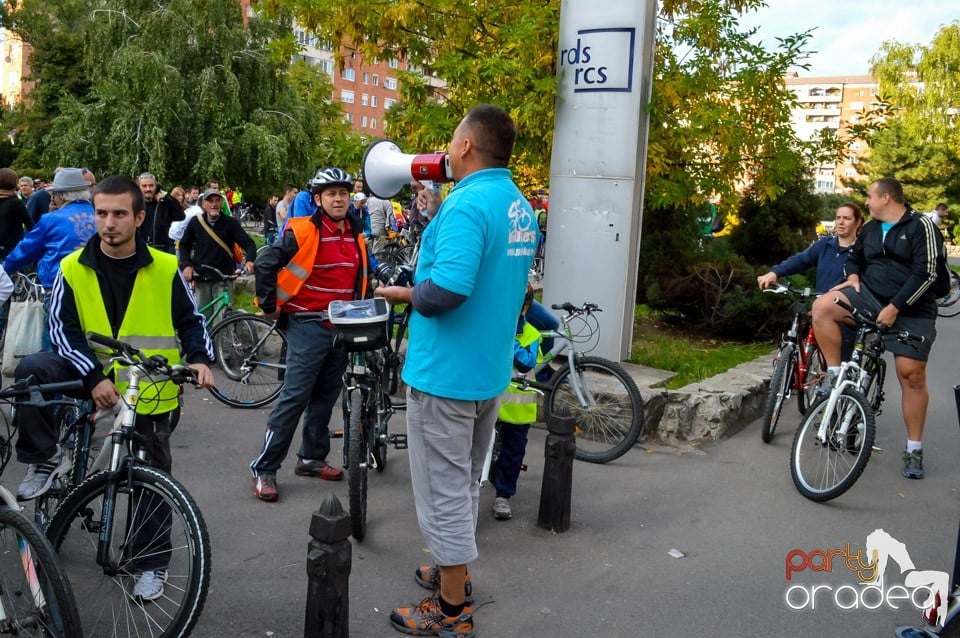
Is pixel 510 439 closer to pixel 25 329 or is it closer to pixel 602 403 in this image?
pixel 602 403

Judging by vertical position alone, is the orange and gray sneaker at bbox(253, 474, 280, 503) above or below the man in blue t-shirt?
below

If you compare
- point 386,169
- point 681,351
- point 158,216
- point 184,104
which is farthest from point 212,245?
point 184,104

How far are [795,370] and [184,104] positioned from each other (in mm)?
24738

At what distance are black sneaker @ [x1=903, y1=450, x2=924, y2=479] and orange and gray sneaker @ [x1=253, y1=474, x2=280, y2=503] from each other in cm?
451

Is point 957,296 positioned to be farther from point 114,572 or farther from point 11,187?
point 114,572

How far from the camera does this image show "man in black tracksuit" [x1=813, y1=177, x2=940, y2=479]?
6527mm

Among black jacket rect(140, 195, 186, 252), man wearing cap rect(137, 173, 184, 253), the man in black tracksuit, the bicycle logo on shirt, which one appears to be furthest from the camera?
black jacket rect(140, 195, 186, 252)

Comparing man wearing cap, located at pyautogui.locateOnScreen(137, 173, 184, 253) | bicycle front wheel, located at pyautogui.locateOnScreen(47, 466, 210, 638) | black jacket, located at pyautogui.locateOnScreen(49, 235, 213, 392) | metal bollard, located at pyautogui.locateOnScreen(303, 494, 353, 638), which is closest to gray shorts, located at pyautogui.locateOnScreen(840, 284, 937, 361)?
metal bollard, located at pyautogui.locateOnScreen(303, 494, 353, 638)

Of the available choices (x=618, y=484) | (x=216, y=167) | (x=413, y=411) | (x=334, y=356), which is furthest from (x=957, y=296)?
(x=216, y=167)

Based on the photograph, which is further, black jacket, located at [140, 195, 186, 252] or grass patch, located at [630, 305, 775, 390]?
black jacket, located at [140, 195, 186, 252]

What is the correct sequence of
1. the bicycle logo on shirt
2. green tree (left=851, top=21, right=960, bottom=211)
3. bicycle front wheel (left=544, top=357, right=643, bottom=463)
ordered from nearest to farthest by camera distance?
the bicycle logo on shirt → bicycle front wheel (left=544, top=357, right=643, bottom=463) → green tree (left=851, top=21, right=960, bottom=211)

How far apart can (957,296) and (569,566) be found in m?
17.3

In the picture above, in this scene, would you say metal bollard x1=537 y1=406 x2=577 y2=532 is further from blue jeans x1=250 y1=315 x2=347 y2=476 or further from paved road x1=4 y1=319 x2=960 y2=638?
blue jeans x1=250 y1=315 x2=347 y2=476

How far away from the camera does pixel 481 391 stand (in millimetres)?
3816
